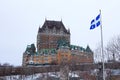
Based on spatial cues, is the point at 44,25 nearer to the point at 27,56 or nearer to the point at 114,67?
the point at 27,56

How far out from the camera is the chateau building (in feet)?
302

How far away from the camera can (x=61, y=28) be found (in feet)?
323

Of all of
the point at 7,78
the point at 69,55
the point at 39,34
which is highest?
the point at 39,34

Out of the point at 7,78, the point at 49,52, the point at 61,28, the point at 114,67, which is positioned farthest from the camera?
the point at 61,28

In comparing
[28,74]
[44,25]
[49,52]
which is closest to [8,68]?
[28,74]

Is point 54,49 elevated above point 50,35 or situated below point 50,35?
below

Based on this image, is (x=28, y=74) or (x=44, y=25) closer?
(x=28, y=74)

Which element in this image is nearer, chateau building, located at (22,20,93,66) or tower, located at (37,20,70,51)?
chateau building, located at (22,20,93,66)

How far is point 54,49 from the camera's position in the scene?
9375cm

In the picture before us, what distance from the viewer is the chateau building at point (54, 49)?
302 ft

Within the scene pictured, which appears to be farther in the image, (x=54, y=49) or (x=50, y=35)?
(x=50, y=35)

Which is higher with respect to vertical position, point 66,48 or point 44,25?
point 44,25

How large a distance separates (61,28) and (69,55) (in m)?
10.4

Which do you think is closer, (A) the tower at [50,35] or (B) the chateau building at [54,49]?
(B) the chateau building at [54,49]
